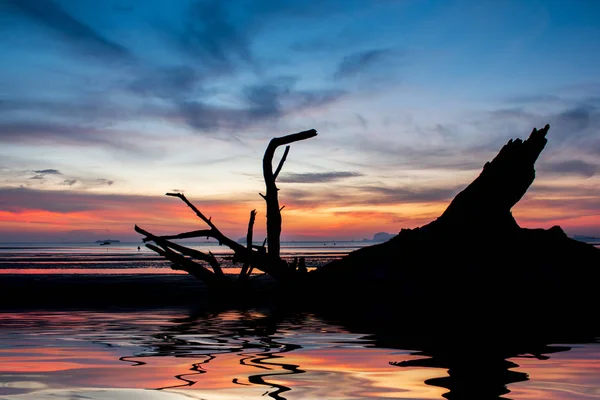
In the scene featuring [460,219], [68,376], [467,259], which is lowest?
[68,376]

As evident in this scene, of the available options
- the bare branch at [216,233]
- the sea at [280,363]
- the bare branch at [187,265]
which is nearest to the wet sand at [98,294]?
the bare branch at [187,265]

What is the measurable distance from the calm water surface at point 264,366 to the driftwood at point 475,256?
263cm

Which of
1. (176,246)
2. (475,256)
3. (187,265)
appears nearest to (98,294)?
(187,265)

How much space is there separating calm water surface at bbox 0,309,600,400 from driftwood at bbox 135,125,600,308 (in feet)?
8.61

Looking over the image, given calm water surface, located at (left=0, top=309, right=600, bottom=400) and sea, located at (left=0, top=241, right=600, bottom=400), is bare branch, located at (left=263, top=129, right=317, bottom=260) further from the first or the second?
calm water surface, located at (left=0, top=309, right=600, bottom=400)

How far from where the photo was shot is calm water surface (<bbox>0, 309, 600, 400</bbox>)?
20.4 ft

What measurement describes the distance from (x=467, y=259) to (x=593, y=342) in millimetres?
3769

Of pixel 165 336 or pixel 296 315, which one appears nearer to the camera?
pixel 165 336

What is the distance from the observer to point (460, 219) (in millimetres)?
13891

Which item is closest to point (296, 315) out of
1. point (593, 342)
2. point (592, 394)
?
point (593, 342)

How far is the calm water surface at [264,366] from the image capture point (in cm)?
621

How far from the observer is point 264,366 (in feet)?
24.8

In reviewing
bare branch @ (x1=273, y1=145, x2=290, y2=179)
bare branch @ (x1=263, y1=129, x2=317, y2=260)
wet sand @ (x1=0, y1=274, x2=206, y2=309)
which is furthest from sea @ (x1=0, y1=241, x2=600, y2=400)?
wet sand @ (x1=0, y1=274, x2=206, y2=309)

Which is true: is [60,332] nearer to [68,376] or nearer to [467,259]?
[68,376]
